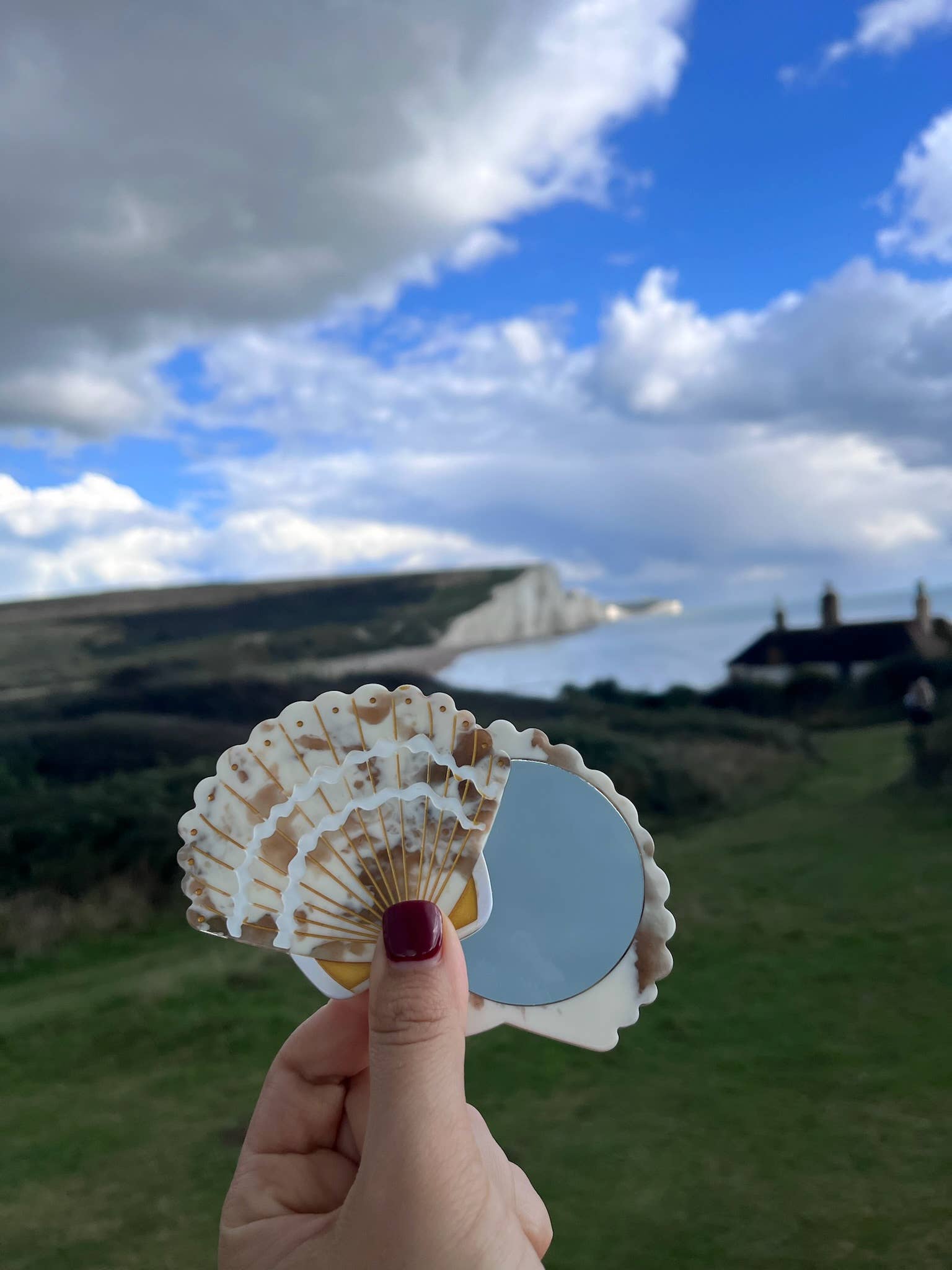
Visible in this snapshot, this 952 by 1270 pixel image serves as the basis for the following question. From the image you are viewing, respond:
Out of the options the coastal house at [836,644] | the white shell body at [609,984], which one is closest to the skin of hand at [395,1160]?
the white shell body at [609,984]

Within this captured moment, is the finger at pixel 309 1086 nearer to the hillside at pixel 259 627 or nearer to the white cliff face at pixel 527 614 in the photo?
the hillside at pixel 259 627

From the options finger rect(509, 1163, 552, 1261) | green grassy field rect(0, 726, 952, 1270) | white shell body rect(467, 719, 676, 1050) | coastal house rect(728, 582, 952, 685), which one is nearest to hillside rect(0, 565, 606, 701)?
coastal house rect(728, 582, 952, 685)

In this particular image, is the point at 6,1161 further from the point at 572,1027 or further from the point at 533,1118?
the point at 572,1027

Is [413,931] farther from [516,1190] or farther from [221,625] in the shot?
[221,625]

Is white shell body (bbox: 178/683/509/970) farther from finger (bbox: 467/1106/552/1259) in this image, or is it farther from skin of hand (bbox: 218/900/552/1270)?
finger (bbox: 467/1106/552/1259)

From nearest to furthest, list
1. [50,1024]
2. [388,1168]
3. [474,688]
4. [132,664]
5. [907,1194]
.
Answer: [388,1168], [907,1194], [50,1024], [132,664], [474,688]

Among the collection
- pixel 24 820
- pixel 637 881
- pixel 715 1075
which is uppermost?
pixel 637 881

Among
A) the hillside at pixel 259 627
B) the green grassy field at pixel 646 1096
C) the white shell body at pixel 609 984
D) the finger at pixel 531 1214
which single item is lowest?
the green grassy field at pixel 646 1096

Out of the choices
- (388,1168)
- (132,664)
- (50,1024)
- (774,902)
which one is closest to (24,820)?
(50,1024)
